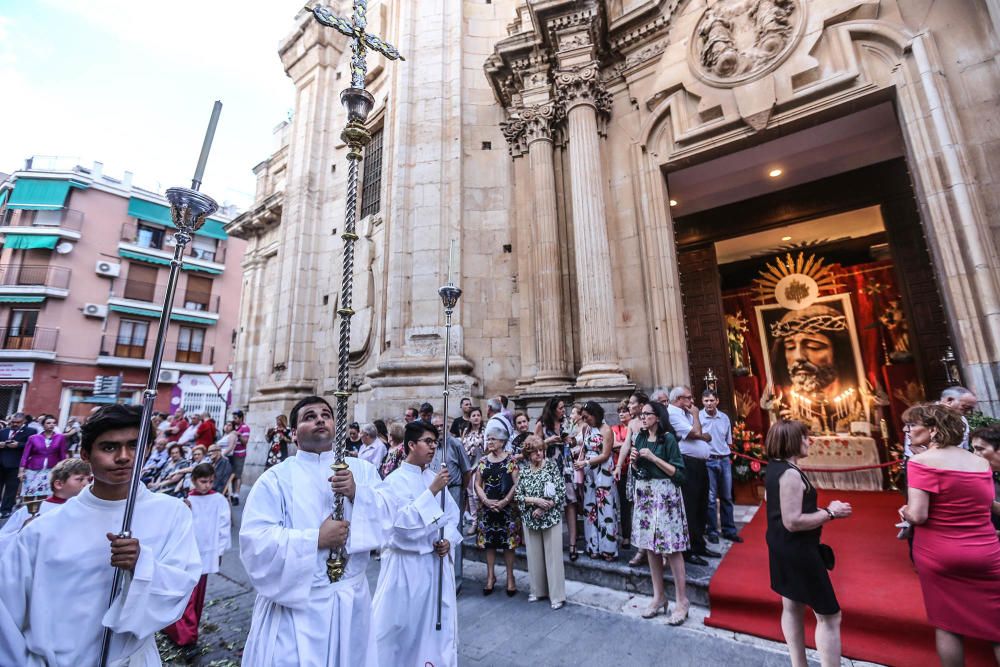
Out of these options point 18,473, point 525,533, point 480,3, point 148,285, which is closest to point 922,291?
point 525,533

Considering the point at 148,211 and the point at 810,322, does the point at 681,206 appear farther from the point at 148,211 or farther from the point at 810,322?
the point at 148,211

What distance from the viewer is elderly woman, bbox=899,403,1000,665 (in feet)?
8.23

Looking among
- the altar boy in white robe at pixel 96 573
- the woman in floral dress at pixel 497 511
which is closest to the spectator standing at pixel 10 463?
the woman in floral dress at pixel 497 511

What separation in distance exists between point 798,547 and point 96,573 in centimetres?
376

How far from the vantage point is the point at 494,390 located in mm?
9391

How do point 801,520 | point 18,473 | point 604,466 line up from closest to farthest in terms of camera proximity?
point 801,520 → point 604,466 → point 18,473

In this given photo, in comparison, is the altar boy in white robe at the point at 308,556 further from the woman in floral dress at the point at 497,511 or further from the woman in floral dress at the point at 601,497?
the woman in floral dress at the point at 601,497

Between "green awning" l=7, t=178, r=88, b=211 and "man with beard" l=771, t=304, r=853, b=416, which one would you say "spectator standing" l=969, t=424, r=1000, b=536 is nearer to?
"man with beard" l=771, t=304, r=853, b=416

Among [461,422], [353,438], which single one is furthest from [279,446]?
[461,422]

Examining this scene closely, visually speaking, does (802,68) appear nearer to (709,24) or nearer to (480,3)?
(709,24)

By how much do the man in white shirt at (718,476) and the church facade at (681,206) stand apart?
1.48 meters

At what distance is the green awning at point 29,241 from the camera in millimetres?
22469

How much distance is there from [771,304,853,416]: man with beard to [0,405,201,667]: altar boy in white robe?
1282 cm

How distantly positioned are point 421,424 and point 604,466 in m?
2.58
